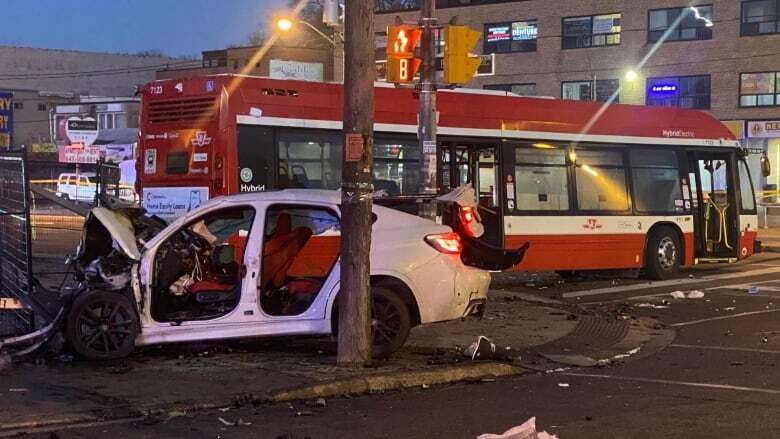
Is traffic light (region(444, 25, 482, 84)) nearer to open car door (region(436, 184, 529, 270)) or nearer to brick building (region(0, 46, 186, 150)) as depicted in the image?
open car door (region(436, 184, 529, 270))

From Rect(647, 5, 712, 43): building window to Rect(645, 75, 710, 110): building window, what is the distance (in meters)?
1.99

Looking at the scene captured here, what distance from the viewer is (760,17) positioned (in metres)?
41.9

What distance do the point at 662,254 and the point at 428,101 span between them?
728 centimetres

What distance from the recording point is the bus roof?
13300 millimetres

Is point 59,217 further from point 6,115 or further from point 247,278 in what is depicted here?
point 247,278

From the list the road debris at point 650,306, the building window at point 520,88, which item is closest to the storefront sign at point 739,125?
the building window at point 520,88

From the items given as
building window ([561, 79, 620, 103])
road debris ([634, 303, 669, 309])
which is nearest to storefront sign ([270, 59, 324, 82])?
building window ([561, 79, 620, 103])

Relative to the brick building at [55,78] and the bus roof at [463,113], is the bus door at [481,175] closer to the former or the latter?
the bus roof at [463,113]

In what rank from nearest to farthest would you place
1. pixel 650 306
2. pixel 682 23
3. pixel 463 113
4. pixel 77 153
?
pixel 650 306 → pixel 463 113 → pixel 682 23 → pixel 77 153

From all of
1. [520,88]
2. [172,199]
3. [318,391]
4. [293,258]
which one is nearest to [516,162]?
[172,199]

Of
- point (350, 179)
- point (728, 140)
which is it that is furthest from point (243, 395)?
point (728, 140)

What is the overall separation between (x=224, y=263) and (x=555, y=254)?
832 centimetres

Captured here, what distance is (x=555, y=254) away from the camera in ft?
53.4

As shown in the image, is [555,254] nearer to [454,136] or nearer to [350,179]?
[454,136]
